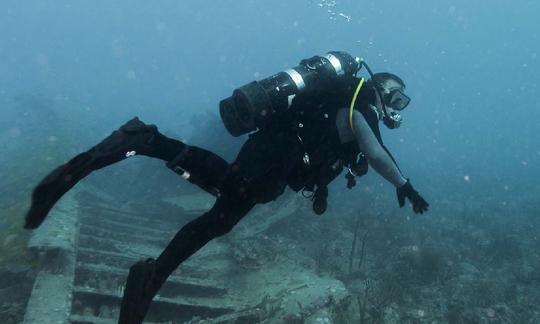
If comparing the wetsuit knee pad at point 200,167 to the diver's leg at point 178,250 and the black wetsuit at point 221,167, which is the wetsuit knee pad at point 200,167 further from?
the diver's leg at point 178,250

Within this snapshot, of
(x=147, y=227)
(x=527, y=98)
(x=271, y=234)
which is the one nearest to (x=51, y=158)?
(x=147, y=227)

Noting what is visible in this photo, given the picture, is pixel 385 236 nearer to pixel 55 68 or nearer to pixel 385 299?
pixel 385 299

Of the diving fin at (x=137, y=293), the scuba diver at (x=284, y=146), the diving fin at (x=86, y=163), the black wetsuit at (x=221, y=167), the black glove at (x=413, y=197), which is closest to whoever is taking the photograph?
the diving fin at (x=86, y=163)

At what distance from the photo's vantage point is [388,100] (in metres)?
4.48

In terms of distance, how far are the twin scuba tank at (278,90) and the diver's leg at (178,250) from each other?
69cm

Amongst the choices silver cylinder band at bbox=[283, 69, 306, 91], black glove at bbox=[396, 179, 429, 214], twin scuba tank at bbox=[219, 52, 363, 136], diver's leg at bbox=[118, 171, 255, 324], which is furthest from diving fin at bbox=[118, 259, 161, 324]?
black glove at bbox=[396, 179, 429, 214]

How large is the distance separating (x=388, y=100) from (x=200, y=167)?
2178 millimetres

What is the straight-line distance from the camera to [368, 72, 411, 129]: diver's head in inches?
175

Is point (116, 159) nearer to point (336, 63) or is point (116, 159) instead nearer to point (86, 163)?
point (86, 163)

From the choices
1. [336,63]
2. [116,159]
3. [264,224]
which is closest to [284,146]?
[336,63]

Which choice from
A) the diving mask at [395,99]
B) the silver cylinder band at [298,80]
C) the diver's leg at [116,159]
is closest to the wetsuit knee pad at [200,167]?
the diver's leg at [116,159]

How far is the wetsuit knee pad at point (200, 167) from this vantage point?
11.6ft

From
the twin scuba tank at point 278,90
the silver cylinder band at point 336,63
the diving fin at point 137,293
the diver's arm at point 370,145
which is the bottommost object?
the diving fin at point 137,293

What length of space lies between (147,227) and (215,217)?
6975 mm
